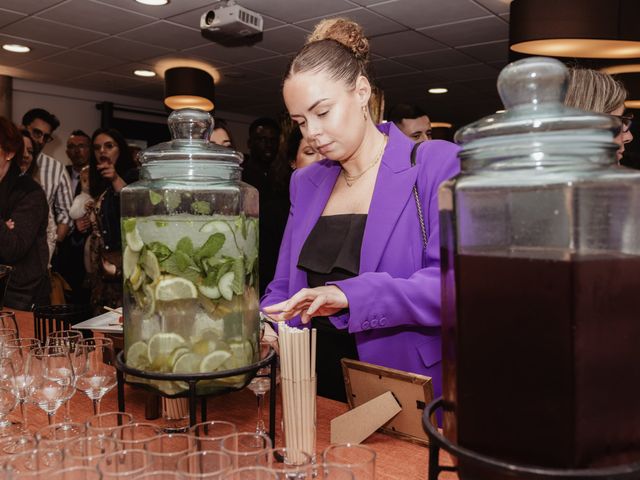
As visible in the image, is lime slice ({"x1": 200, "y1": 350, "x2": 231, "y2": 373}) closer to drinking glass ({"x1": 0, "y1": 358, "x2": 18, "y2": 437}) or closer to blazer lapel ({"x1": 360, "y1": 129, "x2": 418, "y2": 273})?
drinking glass ({"x1": 0, "y1": 358, "x2": 18, "y2": 437})

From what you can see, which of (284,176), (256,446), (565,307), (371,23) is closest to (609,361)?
(565,307)

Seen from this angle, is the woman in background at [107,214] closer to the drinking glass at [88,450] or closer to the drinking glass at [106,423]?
the drinking glass at [106,423]

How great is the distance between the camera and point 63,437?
35.6 inches

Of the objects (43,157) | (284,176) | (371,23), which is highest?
(371,23)

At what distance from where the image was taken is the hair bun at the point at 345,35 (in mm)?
1690

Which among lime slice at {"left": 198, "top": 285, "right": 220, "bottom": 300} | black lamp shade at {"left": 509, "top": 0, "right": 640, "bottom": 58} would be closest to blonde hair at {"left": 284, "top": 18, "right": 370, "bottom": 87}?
lime slice at {"left": 198, "top": 285, "right": 220, "bottom": 300}

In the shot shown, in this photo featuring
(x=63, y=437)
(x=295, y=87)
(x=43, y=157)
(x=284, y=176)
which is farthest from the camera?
(x=43, y=157)

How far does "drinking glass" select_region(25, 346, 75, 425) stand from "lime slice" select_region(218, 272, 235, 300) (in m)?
0.42

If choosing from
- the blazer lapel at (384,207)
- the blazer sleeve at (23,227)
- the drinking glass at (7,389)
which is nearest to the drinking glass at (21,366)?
the drinking glass at (7,389)

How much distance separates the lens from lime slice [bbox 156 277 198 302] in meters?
0.89

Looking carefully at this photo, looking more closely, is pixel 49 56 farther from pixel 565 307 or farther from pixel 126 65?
pixel 565 307

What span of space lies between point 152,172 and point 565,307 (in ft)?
2.22

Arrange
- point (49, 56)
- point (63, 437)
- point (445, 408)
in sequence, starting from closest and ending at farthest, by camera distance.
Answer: point (445, 408)
point (63, 437)
point (49, 56)

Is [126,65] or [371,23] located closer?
[371,23]
